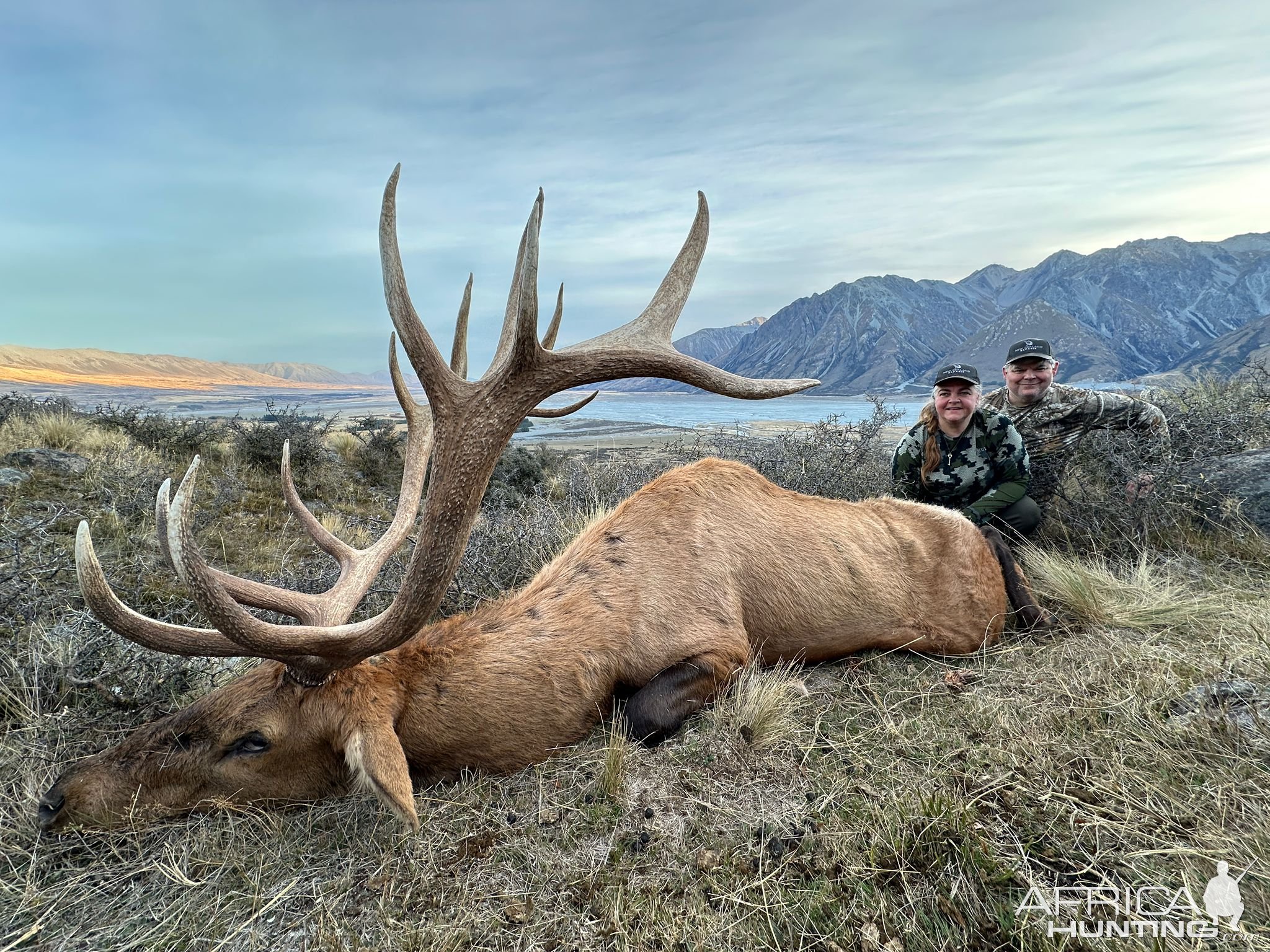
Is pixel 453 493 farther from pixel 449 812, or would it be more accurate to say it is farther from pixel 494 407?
pixel 449 812

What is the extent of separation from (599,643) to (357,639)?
3.51 feet

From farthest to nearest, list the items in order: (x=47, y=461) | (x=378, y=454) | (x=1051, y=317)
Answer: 1. (x=1051, y=317)
2. (x=378, y=454)
3. (x=47, y=461)

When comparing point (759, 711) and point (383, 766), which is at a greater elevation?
point (383, 766)

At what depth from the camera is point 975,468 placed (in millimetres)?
4863

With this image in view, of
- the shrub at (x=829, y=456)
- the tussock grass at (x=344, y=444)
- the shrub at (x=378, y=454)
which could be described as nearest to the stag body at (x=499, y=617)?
the shrub at (x=829, y=456)

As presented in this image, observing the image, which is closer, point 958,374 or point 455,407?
point 455,407

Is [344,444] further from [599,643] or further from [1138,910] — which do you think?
[1138,910]

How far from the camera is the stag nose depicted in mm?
2137

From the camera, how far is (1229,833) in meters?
1.79

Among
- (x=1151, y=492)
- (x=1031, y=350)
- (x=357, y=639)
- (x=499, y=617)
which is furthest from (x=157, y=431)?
(x=1151, y=492)

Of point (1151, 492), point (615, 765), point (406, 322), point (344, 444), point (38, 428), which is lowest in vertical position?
point (615, 765)

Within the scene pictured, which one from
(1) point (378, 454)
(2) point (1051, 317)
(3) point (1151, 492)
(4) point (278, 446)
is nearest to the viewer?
(3) point (1151, 492)

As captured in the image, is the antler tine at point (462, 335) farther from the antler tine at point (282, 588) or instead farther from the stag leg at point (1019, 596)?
the stag leg at point (1019, 596)

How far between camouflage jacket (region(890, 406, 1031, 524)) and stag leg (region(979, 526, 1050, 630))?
60cm
